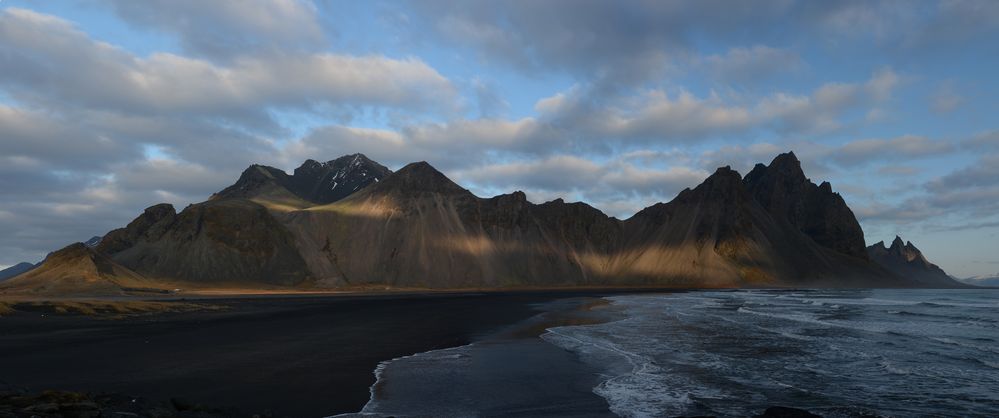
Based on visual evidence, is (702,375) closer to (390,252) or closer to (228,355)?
(228,355)

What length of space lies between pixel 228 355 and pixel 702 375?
17750 millimetres

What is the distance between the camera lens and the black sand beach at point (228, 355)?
15.2 m

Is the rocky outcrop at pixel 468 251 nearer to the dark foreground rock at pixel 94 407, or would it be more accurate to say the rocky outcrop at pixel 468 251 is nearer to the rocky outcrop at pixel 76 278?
the rocky outcrop at pixel 76 278

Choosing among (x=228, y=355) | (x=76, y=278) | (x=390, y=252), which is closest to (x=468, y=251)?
(x=390, y=252)

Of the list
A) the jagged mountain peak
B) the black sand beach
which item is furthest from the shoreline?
the jagged mountain peak

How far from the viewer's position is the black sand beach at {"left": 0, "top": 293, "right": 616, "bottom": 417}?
599 inches

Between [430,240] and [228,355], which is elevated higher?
[430,240]

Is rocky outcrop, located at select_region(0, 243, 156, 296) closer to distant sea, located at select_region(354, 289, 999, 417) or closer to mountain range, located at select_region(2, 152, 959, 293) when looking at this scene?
mountain range, located at select_region(2, 152, 959, 293)

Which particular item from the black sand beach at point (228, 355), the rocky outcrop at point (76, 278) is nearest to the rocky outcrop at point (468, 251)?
the rocky outcrop at point (76, 278)

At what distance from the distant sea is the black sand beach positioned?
0.90 m

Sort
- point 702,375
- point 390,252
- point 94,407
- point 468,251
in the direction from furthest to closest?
point 468,251 < point 390,252 < point 702,375 < point 94,407

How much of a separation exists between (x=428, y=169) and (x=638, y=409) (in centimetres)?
17625

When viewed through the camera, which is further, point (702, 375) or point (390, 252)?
point (390, 252)

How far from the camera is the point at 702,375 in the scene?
19.3 metres
